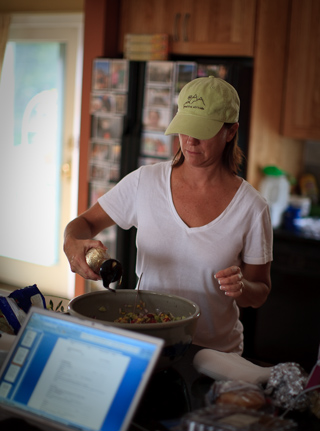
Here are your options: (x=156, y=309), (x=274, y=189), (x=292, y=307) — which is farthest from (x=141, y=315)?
(x=274, y=189)

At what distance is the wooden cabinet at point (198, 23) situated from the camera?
3092 mm

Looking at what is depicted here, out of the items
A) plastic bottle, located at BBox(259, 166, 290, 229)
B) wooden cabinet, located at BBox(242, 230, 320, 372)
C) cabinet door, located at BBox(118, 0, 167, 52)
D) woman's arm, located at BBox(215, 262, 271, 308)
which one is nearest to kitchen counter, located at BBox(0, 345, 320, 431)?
woman's arm, located at BBox(215, 262, 271, 308)

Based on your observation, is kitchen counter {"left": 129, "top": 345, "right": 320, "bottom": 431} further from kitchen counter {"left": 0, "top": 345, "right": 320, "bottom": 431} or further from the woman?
the woman

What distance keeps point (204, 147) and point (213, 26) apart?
1790 mm

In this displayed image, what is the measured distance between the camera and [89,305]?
1.42 meters

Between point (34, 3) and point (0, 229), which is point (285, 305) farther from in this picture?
point (34, 3)

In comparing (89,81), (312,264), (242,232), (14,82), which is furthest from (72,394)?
(14,82)

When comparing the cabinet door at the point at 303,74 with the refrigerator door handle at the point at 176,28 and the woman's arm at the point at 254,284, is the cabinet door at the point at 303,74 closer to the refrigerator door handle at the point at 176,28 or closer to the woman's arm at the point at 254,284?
the refrigerator door handle at the point at 176,28

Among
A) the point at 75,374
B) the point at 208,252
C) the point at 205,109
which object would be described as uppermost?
the point at 205,109

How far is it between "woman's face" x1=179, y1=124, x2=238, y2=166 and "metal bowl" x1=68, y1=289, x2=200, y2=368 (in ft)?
1.39

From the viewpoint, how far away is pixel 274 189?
337 cm

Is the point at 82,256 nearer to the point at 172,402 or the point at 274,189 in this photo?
the point at 172,402

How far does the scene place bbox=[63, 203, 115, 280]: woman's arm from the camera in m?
1.46

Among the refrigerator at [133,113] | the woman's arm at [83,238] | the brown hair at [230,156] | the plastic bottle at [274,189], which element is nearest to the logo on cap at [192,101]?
the brown hair at [230,156]
